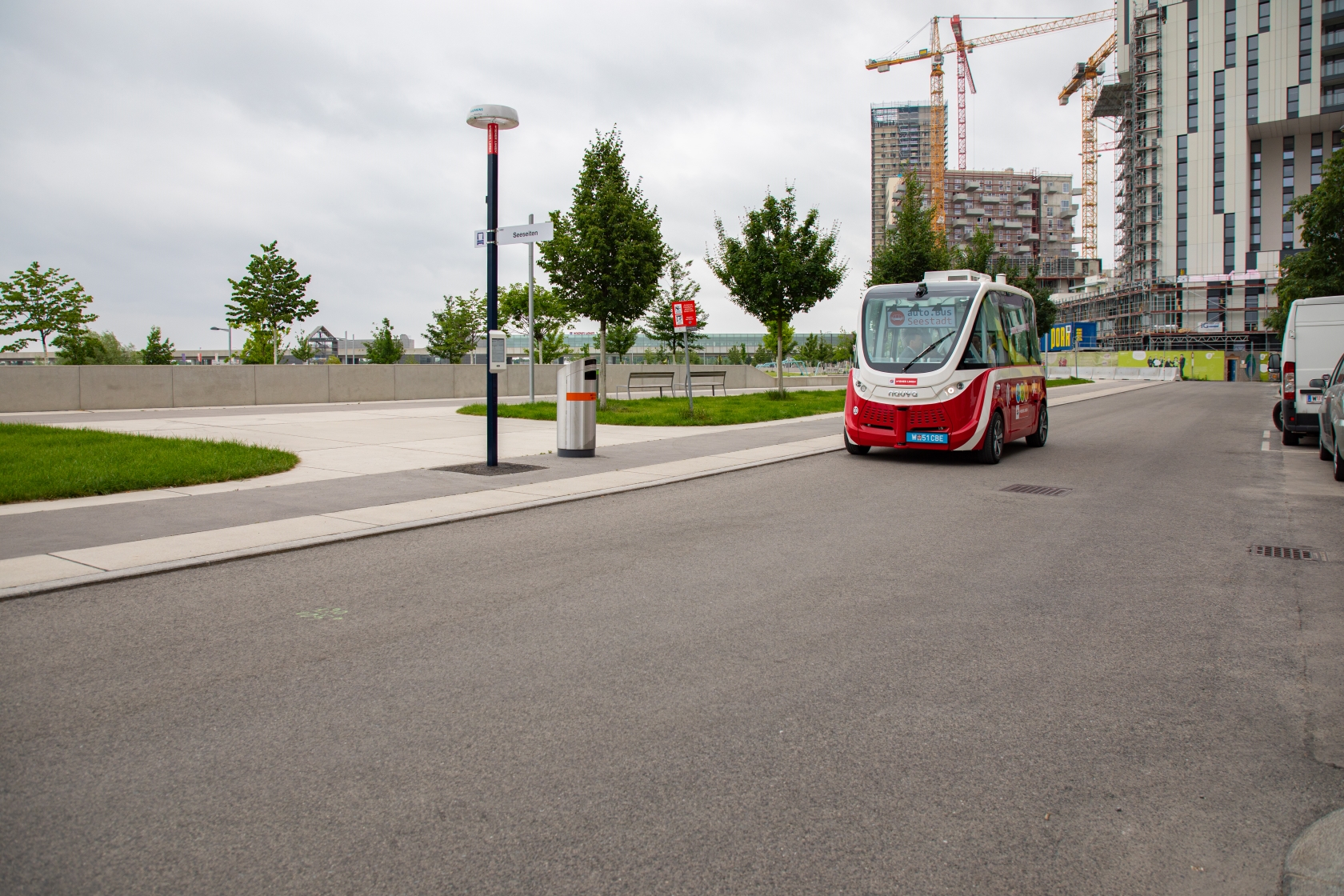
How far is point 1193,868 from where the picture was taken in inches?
111

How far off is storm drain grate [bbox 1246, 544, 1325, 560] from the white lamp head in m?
9.32

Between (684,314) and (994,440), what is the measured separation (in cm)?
800

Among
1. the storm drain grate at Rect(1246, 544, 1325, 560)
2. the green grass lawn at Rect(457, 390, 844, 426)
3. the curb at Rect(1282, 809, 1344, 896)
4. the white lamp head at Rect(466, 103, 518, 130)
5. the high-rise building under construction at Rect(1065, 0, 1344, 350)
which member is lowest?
the curb at Rect(1282, 809, 1344, 896)

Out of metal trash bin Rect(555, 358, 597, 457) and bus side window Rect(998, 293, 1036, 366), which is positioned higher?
bus side window Rect(998, 293, 1036, 366)

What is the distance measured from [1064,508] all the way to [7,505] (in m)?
10.6

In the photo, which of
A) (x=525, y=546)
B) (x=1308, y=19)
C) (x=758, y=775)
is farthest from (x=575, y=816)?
(x=1308, y=19)

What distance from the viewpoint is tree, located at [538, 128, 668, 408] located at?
22391 millimetres

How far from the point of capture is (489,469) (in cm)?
1202

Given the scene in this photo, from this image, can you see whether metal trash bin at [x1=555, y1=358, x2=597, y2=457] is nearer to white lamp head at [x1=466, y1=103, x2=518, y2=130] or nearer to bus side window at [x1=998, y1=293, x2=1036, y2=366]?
white lamp head at [x1=466, y1=103, x2=518, y2=130]

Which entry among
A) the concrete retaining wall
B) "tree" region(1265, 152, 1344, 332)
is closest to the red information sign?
the concrete retaining wall

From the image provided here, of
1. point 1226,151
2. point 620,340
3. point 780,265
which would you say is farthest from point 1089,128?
point 780,265

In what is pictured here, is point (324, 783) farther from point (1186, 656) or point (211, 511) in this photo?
point (211, 511)

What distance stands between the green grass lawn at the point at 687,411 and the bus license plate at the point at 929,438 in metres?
7.22

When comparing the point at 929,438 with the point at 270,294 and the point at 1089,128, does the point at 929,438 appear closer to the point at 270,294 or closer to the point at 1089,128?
the point at 270,294
